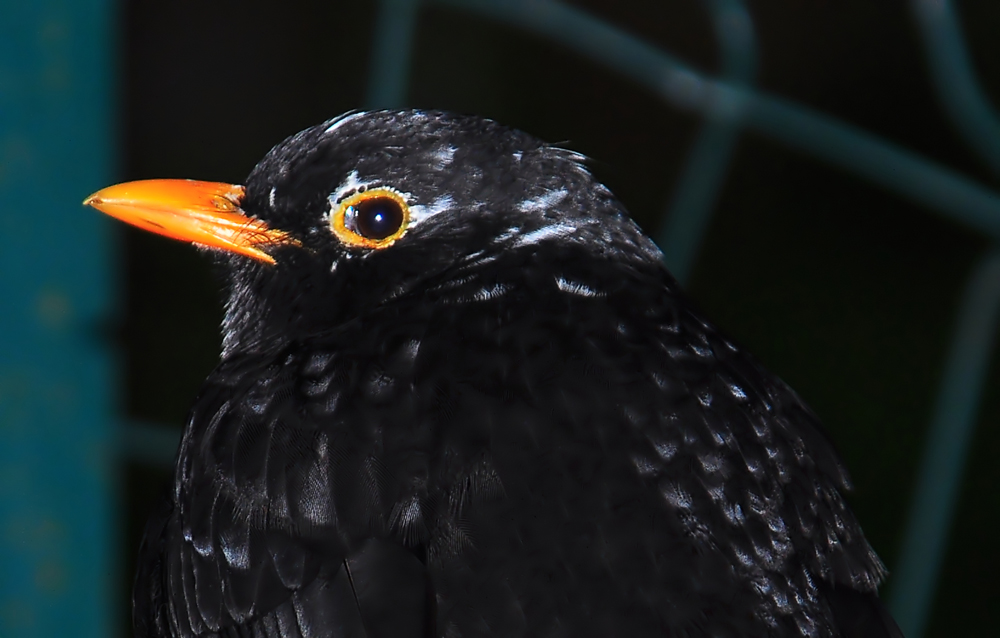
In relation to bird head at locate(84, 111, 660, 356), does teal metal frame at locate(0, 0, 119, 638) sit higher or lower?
lower

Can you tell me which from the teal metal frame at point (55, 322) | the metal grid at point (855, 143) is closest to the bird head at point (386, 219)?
the teal metal frame at point (55, 322)

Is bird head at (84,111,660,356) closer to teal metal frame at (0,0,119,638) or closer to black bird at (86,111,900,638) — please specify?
black bird at (86,111,900,638)

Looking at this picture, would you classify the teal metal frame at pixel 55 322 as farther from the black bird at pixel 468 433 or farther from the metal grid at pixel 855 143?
the metal grid at pixel 855 143

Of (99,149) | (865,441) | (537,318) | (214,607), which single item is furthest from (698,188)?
(214,607)

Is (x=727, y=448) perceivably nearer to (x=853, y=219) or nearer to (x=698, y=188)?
(x=698, y=188)

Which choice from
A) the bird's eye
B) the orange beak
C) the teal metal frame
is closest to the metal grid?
the teal metal frame

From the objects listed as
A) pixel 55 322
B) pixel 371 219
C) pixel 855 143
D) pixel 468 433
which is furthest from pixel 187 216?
pixel 855 143

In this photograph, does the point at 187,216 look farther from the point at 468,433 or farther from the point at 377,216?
the point at 468,433
